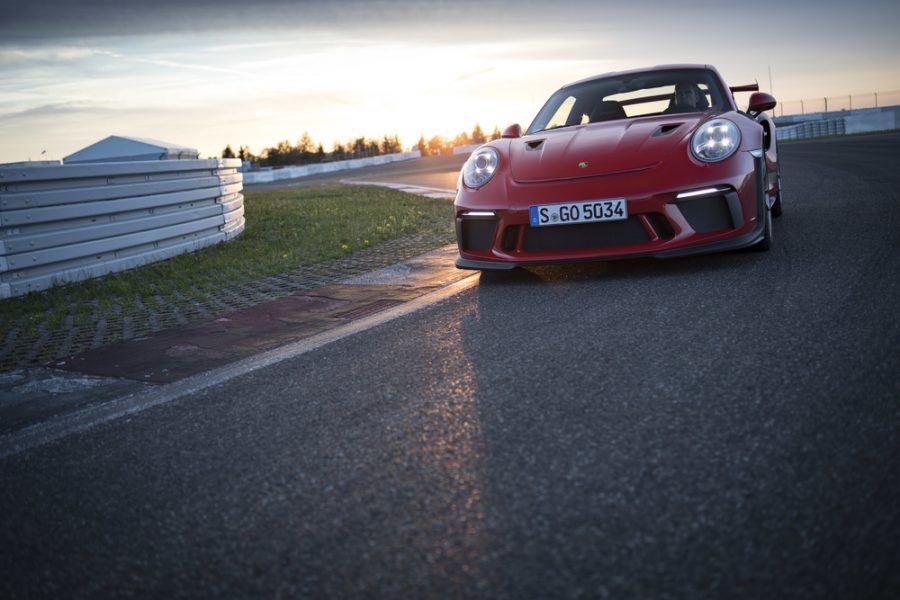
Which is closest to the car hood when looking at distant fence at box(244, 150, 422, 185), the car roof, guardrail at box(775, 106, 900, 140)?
the car roof

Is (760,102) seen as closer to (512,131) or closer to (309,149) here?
(512,131)

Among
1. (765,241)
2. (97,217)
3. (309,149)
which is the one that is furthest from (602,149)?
(309,149)

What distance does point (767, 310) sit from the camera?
3.74 meters

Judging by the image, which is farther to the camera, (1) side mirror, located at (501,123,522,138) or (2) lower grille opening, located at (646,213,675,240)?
(1) side mirror, located at (501,123,522,138)

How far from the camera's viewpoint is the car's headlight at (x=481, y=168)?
5.29m

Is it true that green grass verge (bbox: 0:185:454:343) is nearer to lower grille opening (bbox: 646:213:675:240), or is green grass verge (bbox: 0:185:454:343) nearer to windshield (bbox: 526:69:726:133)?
windshield (bbox: 526:69:726:133)

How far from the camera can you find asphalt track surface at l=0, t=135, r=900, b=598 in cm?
172

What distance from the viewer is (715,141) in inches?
192

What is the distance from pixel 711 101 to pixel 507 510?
4874mm

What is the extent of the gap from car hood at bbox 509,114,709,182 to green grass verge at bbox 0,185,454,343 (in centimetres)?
284

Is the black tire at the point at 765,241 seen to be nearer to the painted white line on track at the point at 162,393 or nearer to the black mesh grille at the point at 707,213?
the black mesh grille at the point at 707,213

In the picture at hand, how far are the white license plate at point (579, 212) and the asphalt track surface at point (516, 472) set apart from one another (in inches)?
37.4

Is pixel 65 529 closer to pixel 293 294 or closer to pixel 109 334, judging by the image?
pixel 109 334

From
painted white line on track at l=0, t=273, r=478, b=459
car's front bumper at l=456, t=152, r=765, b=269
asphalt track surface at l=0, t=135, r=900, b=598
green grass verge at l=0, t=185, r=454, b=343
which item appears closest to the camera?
asphalt track surface at l=0, t=135, r=900, b=598
